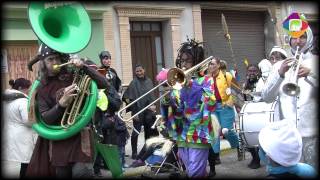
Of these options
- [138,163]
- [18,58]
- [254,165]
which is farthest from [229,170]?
[18,58]

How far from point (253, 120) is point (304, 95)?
2.31 m

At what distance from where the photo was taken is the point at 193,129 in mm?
4984

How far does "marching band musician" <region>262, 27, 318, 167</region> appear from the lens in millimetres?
4141

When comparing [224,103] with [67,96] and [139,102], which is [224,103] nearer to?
[139,102]

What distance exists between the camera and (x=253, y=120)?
21.3ft

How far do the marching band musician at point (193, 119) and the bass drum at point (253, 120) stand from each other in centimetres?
147

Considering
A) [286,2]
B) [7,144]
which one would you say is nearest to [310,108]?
[7,144]

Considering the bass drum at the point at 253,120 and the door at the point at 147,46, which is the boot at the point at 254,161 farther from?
the door at the point at 147,46

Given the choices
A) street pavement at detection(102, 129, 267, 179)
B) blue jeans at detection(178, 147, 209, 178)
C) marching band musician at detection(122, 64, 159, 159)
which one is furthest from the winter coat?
marching band musician at detection(122, 64, 159, 159)

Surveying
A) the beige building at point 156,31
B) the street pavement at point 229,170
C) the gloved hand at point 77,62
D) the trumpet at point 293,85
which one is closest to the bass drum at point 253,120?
the street pavement at point 229,170

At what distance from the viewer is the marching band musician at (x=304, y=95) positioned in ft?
13.6

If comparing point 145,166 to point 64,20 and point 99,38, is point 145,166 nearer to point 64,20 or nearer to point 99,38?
point 64,20

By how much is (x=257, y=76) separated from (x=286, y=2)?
23.4ft

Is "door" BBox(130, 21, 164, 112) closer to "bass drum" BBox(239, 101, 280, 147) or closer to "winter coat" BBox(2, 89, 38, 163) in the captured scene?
"bass drum" BBox(239, 101, 280, 147)
